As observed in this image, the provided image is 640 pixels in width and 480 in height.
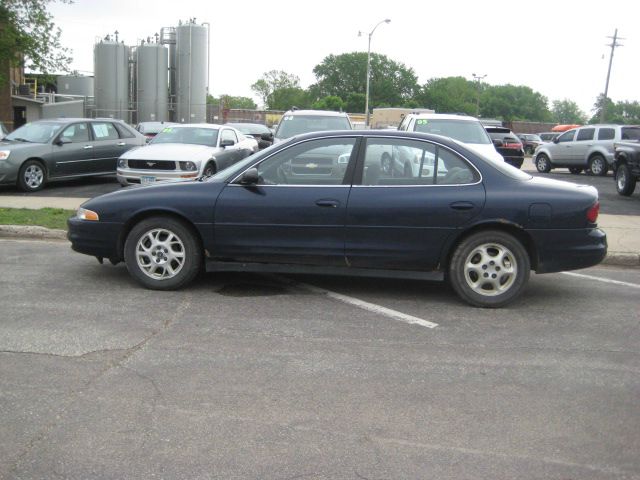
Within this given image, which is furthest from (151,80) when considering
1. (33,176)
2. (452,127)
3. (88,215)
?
(88,215)

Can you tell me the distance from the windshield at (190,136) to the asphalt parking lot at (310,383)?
8617 mm

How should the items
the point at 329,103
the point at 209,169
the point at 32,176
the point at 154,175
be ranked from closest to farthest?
the point at 154,175 < the point at 209,169 < the point at 32,176 < the point at 329,103

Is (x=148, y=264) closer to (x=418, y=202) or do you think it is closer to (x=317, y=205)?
(x=317, y=205)

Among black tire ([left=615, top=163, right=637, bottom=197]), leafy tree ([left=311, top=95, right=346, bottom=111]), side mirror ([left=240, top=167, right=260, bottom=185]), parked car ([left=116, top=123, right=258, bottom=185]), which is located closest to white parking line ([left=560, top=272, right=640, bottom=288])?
side mirror ([left=240, top=167, right=260, bottom=185])

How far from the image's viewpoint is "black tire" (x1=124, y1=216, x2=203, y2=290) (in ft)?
23.1

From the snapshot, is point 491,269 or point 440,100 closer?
point 491,269

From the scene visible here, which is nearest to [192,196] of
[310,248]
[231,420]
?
[310,248]

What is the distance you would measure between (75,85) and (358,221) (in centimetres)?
4506

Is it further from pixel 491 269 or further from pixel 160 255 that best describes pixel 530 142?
pixel 160 255

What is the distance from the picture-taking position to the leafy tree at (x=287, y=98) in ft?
362

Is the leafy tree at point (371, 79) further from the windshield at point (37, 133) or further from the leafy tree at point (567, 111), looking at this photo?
the windshield at point (37, 133)

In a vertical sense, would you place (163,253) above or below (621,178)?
below

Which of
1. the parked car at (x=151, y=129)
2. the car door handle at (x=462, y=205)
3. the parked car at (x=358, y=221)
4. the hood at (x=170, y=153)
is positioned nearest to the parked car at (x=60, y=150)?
the hood at (x=170, y=153)

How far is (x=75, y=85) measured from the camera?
157ft
